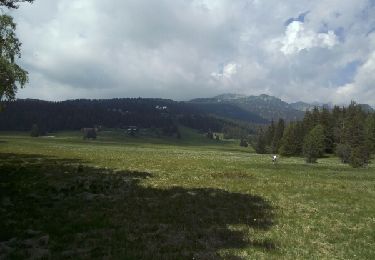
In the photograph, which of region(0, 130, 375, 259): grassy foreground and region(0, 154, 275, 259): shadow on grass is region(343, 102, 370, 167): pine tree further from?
region(0, 154, 275, 259): shadow on grass

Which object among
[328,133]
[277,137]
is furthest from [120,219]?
[277,137]

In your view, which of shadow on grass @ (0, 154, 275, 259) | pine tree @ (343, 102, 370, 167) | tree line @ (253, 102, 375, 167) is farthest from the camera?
pine tree @ (343, 102, 370, 167)

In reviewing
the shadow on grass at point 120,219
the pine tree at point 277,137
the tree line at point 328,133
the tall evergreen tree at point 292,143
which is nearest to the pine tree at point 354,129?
the tree line at point 328,133

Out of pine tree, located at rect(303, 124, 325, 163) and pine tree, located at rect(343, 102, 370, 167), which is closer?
pine tree, located at rect(303, 124, 325, 163)

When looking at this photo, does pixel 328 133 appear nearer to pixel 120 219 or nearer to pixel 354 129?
pixel 354 129

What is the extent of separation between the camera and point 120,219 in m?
21.4

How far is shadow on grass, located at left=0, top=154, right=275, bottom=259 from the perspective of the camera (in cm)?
1623

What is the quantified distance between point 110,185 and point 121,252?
17.5 m

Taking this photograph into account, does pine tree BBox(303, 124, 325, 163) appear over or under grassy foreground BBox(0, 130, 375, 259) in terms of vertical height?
over

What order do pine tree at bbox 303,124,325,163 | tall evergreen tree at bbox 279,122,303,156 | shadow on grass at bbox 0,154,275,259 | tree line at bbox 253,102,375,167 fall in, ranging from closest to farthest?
shadow on grass at bbox 0,154,275,259 < pine tree at bbox 303,124,325,163 < tree line at bbox 253,102,375,167 < tall evergreen tree at bbox 279,122,303,156

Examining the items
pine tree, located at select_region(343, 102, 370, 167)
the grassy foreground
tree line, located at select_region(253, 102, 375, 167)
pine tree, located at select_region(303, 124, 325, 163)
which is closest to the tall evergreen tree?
tree line, located at select_region(253, 102, 375, 167)

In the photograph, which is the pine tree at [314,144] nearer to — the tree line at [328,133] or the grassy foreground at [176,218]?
the tree line at [328,133]

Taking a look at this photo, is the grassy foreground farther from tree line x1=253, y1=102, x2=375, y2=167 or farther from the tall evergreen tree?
the tall evergreen tree

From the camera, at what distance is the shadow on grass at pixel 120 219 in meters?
16.2
